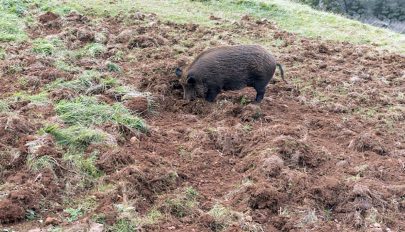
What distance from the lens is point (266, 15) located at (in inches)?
517

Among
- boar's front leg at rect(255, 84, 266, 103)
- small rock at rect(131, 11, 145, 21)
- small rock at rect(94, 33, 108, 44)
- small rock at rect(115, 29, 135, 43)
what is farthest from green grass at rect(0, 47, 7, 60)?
boar's front leg at rect(255, 84, 266, 103)

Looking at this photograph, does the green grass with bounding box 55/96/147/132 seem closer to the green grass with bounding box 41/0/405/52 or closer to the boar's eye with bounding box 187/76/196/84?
the boar's eye with bounding box 187/76/196/84

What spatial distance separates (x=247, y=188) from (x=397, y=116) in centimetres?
354

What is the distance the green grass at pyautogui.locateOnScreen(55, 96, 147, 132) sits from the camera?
20.0 ft

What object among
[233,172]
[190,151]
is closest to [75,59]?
[190,151]

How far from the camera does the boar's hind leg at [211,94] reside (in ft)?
24.6

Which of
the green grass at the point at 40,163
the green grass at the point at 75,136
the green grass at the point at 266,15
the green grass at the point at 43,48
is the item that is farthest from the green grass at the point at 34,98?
the green grass at the point at 266,15

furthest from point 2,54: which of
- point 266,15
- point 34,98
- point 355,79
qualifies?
point 266,15

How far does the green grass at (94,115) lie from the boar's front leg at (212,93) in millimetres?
1503

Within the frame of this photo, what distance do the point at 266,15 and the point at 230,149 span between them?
790cm

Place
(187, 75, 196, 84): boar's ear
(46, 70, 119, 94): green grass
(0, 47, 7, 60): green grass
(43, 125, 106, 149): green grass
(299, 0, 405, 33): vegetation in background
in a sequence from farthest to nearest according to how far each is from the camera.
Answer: (299, 0, 405, 33): vegetation in background → (0, 47, 7, 60): green grass → (187, 75, 196, 84): boar's ear → (46, 70, 119, 94): green grass → (43, 125, 106, 149): green grass

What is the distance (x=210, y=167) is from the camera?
565cm

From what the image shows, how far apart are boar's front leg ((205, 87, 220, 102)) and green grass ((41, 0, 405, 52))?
4459mm

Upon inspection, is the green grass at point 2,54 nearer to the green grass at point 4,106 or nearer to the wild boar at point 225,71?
the green grass at point 4,106
